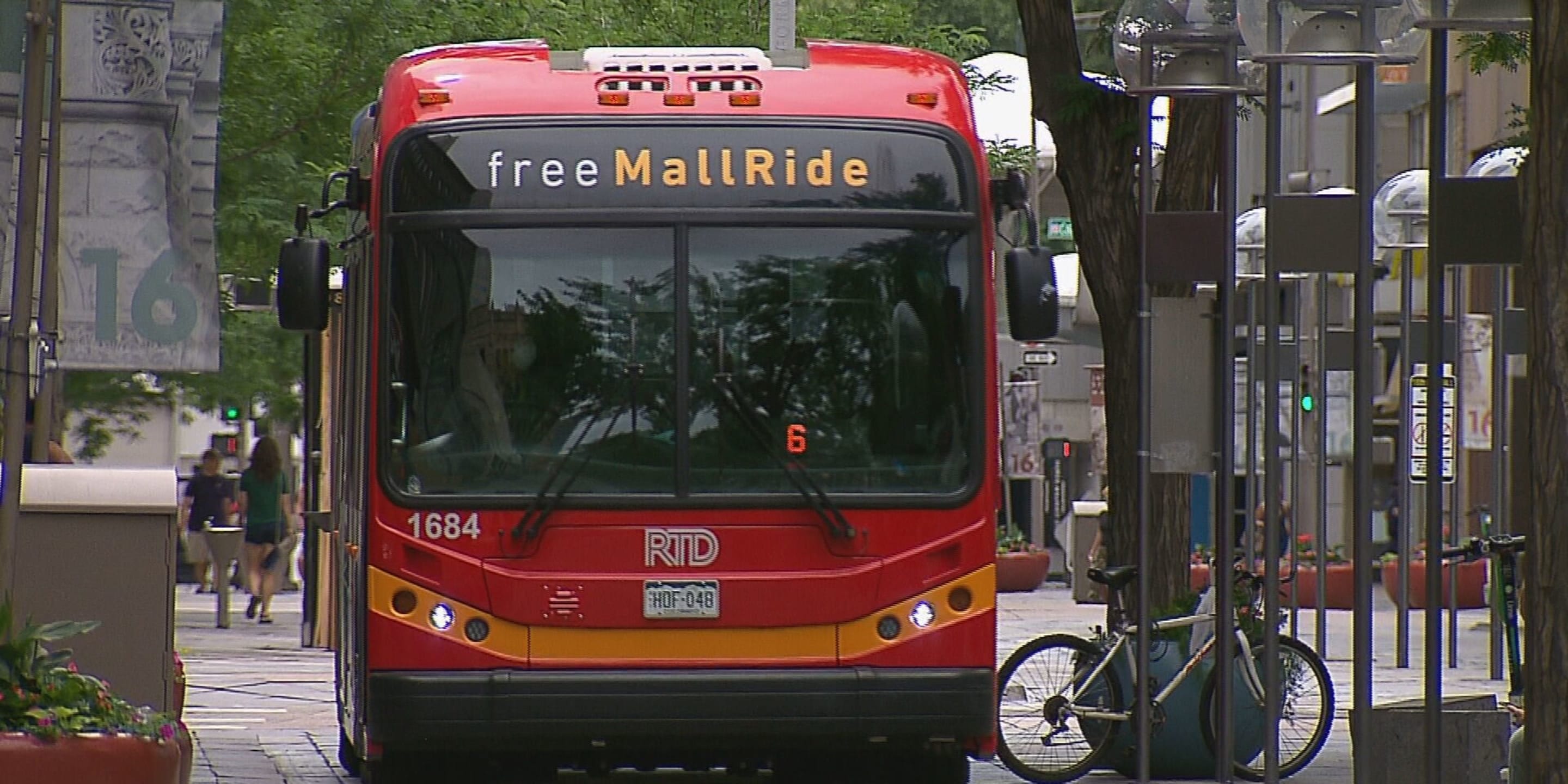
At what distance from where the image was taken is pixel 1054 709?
12.7 metres

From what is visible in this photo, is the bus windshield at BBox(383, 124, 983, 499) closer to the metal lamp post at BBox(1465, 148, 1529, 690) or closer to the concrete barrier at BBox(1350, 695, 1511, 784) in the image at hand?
the concrete barrier at BBox(1350, 695, 1511, 784)

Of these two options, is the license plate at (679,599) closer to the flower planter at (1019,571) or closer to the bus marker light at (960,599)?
the bus marker light at (960,599)

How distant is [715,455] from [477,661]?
3.73 ft

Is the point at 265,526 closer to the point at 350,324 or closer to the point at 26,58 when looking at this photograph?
the point at 350,324

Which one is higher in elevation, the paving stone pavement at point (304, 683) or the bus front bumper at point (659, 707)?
the bus front bumper at point (659, 707)

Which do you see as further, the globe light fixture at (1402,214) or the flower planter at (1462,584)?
the flower planter at (1462,584)

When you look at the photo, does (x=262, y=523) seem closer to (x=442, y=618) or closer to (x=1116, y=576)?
(x=1116, y=576)

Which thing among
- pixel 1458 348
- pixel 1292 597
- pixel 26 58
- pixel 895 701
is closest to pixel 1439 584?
pixel 895 701

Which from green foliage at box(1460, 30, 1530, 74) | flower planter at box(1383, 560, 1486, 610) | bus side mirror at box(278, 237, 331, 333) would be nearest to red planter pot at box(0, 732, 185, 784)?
bus side mirror at box(278, 237, 331, 333)

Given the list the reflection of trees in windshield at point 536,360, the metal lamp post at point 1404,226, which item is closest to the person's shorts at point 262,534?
the metal lamp post at point 1404,226

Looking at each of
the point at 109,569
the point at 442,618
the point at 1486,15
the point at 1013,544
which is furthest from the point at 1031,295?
the point at 1013,544

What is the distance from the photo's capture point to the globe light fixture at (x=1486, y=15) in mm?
9164

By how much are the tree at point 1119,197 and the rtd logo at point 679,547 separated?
3.38m

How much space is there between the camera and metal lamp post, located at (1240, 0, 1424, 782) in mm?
10031
